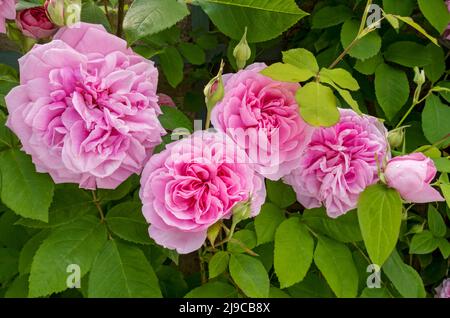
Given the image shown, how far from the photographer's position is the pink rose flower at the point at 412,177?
50cm

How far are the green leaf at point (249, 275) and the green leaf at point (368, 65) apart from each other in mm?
481

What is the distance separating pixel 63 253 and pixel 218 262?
0.18m

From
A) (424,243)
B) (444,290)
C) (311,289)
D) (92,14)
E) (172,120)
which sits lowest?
(444,290)

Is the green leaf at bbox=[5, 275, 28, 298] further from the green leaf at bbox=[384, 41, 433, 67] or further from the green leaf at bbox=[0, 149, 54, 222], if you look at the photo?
the green leaf at bbox=[384, 41, 433, 67]

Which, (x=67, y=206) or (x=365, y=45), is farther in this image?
(x=365, y=45)

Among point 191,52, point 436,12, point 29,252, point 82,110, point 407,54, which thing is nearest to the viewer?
point 82,110

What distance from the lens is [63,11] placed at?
505 mm

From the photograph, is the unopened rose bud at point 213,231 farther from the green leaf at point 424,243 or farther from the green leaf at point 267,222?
the green leaf at point 424,243

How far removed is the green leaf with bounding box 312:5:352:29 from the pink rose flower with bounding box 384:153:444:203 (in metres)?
0.49

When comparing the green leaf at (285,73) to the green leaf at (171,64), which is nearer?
the green leaf at (285,73)

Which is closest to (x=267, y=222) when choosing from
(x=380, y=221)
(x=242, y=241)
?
(x=242, y=241)

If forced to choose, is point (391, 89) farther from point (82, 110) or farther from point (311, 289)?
point (82, 110)

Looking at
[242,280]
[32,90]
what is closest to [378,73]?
[242,280]

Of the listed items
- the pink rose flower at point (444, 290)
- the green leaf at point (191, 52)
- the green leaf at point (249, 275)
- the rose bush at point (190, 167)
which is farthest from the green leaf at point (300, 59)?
the pink rose flower at point (444, 290)
